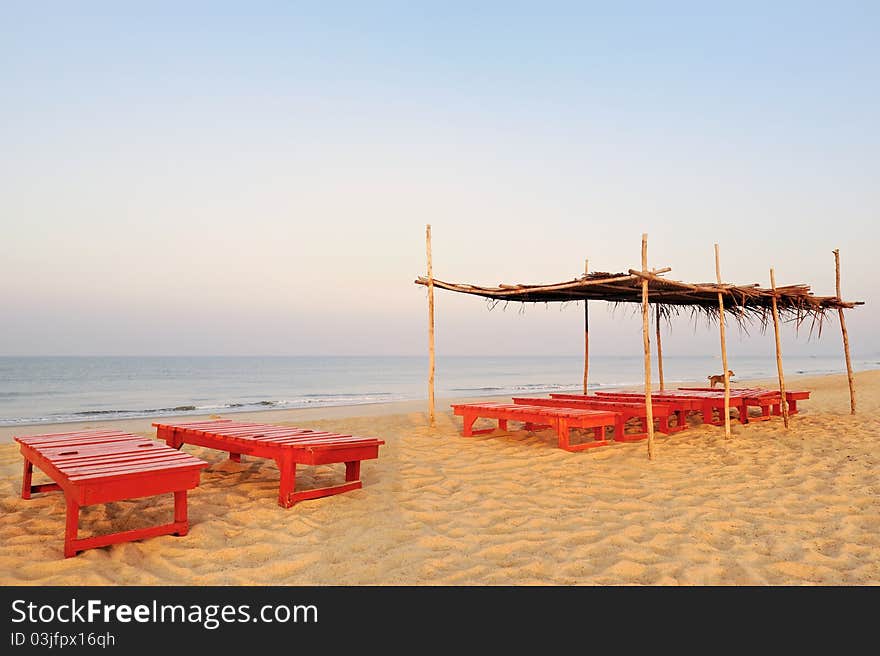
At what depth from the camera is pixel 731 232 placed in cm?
1531

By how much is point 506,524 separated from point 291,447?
178 centimetres

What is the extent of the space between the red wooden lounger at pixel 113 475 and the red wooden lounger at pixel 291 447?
0.71 m

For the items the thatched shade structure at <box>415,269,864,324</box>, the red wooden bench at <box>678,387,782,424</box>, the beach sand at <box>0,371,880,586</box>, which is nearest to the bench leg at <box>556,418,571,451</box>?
the beach sand at <box>0,371,880,586</box>

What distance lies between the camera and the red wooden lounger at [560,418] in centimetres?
649

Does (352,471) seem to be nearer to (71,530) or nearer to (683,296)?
(71,530)

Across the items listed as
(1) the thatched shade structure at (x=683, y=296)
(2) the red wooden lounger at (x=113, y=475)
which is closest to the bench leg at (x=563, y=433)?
(1) the thatched shade structure at (x=683, y=296)

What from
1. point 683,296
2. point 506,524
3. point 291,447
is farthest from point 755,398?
point 291,447

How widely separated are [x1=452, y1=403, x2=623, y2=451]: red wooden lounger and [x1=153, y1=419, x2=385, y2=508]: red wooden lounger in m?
2.75

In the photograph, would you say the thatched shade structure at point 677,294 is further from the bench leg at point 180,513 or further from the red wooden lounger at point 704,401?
the bench leg at point 180,513

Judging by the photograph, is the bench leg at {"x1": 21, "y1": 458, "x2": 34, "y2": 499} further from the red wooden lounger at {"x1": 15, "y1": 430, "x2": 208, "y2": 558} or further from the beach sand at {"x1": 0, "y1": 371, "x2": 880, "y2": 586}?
the red wooden lounger at {"x1": 15, "y1": 430, "x2": 208, "y2": 558}

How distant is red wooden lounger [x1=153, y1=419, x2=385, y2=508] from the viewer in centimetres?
422
